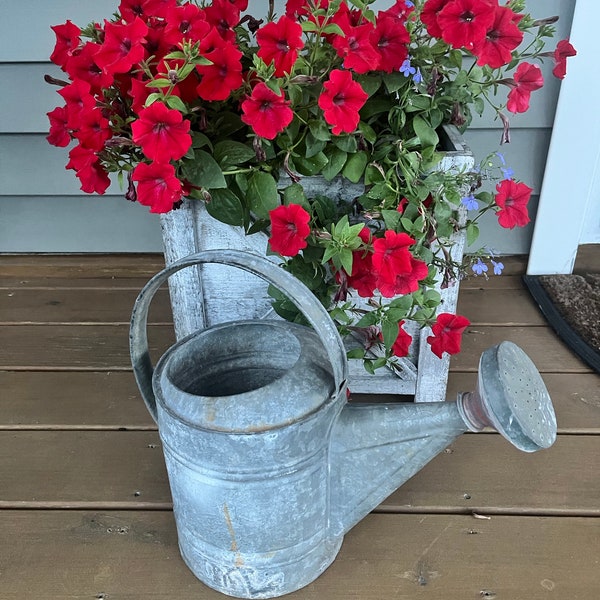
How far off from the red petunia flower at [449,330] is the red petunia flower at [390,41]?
35 centimetres

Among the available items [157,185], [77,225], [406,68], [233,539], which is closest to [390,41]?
[406,68]

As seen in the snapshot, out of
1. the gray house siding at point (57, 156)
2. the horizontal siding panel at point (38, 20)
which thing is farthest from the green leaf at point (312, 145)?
the horizontal siding panel at point (38, 20)

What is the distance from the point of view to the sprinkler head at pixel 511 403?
2.27ft

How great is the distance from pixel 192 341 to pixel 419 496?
16.6 inches

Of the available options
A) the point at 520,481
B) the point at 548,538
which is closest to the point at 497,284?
the point at 520,481

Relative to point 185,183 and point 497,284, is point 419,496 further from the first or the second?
point 497,284

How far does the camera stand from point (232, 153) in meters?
0.88

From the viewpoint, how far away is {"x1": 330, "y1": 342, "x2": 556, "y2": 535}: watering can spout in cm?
70

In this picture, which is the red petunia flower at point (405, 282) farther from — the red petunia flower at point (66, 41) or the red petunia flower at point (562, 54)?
the red petunia flower at point (66, 41)

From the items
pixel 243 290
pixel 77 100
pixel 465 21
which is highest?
pixel 465 21

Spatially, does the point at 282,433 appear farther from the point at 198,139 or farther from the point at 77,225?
the point at 77,225

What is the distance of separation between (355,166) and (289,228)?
0.51 feet

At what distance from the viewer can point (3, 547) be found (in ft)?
2.96

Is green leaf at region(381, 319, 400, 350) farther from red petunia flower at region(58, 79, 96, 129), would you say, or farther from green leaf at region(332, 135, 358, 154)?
red petunia flower at region(58, 79, 96, 129)
